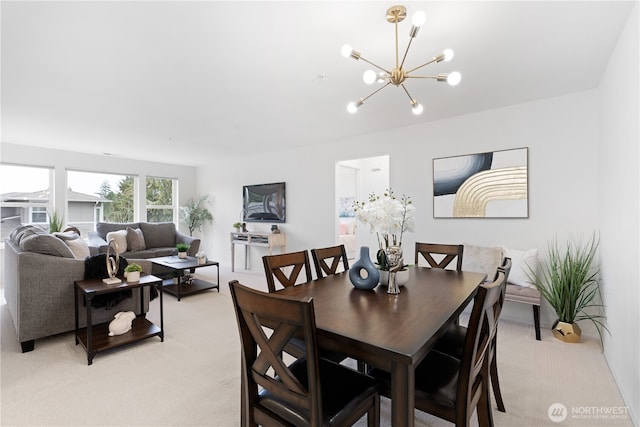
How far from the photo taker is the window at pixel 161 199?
6.88 meters

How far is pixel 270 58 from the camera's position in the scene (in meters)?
2.32

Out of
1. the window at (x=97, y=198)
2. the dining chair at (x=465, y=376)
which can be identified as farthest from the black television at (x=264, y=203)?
the dining chair at (x=465, y=376)

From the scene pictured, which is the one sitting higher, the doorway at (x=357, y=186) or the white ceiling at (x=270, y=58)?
the white ceiling at (x=270, y=58)

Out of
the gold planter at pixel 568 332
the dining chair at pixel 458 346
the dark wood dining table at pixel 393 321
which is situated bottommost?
the gold planter at pixel 568 332

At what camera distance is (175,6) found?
1.74 meters

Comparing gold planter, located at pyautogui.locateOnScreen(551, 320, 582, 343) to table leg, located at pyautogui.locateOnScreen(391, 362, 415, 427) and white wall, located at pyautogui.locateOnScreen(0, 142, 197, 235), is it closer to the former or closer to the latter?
table leg, located at pyautogui.locateOnScreen(391, 362, 415, 427)

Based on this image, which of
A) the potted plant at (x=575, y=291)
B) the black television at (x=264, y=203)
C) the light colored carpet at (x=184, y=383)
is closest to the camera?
the light colored carpet at (x=184, y=383)

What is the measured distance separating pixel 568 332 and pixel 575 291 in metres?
0.39

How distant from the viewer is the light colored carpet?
1760 mm

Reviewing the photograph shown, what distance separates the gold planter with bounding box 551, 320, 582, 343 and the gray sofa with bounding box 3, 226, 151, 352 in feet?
14.5

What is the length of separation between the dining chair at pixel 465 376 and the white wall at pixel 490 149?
7.71ft

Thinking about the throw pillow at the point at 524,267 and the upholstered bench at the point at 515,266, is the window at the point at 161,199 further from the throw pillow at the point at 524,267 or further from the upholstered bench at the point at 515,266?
the throw pillow at the point at 524,267

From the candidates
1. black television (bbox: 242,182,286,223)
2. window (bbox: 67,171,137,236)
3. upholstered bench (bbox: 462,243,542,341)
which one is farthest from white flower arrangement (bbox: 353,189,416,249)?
window (bbox: 67,171,137,236)

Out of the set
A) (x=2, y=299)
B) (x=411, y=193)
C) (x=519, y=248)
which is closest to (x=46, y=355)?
(x=2, y=299)
